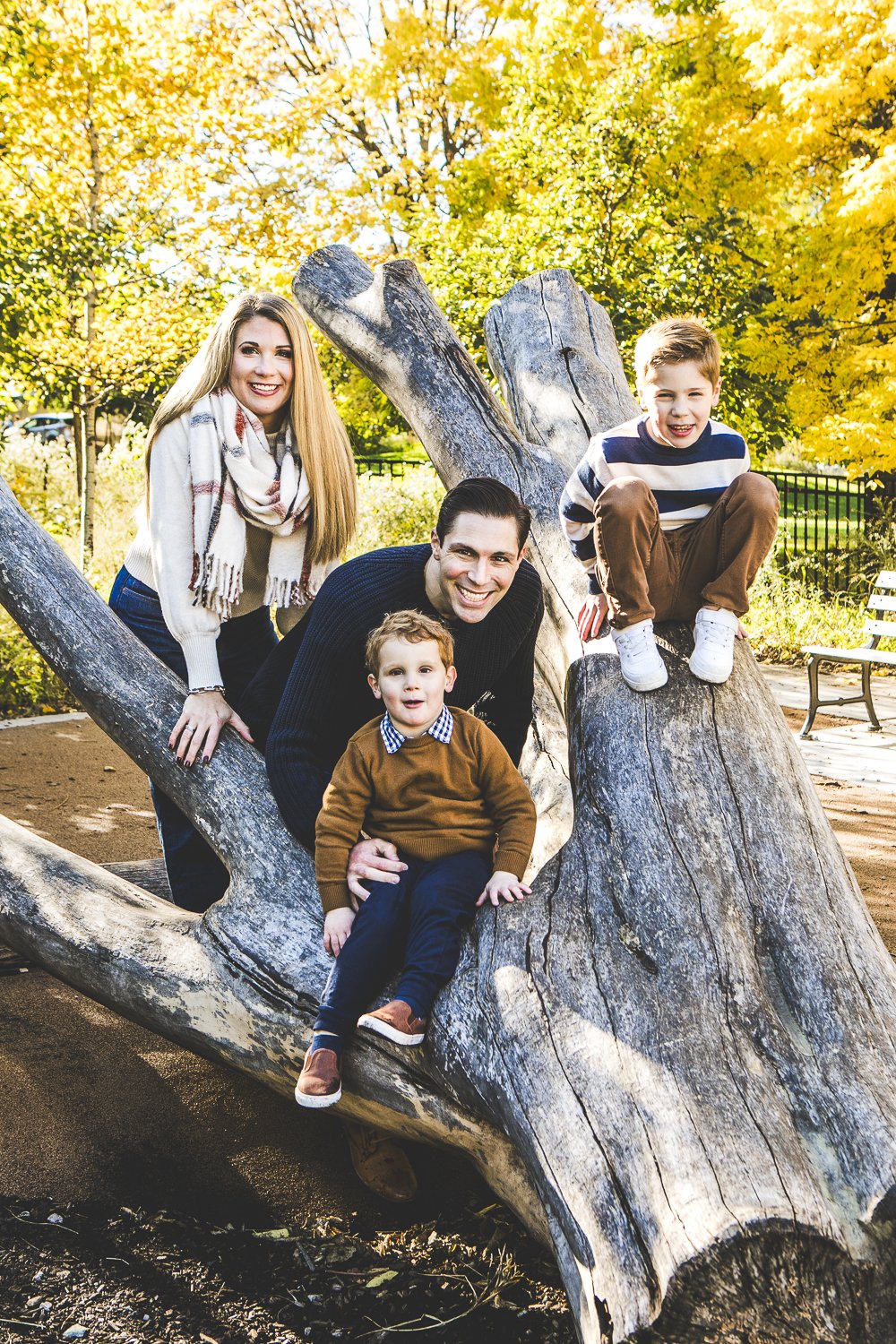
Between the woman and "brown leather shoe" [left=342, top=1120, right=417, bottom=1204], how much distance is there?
41.6 inches

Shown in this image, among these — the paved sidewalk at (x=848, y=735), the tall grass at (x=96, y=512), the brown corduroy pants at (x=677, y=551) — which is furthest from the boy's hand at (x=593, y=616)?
the tall grass at (x=96, y=512)

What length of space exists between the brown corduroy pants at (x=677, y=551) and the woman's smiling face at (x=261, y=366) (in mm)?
941

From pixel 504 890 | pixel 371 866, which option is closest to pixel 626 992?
pixel 504 890

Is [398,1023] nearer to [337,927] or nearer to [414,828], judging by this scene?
[337,927]

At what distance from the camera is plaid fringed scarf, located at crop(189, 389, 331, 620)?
118 inches

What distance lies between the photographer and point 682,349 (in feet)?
9.66

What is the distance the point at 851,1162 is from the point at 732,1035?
Answer: 0.30 meters

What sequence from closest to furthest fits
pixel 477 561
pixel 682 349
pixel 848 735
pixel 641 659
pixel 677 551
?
1. pixel 477 561
2. pixel 641 659
3. pixel 682 349
4. pixel 677 551
5. pixel 848 735

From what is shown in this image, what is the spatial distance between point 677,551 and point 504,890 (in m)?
1.13

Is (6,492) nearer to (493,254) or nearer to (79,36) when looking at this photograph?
(79,36)

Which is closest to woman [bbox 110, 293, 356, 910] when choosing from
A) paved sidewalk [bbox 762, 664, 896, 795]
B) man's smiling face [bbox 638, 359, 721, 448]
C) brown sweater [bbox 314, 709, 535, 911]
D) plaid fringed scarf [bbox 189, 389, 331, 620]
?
plaid fringed scarf [bbox 189, 389, 331, 620]

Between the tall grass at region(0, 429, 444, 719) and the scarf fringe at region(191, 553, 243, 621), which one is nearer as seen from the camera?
the scarf fringe at region(191, 553, 243, 621)

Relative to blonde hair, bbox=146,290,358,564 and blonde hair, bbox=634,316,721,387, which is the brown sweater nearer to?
blonde hair, bbox=146,290,358,564

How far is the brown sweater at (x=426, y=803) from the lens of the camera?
2.51 metres
